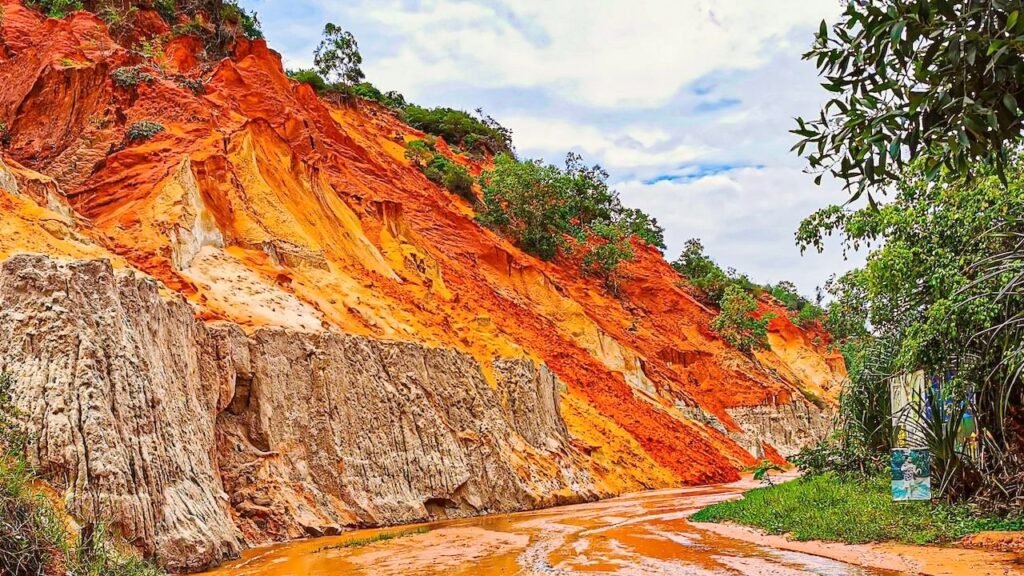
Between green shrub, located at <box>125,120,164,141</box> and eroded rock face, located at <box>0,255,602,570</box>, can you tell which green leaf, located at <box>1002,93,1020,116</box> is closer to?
eroded rock face, located at <box>0,255,602,570</box>

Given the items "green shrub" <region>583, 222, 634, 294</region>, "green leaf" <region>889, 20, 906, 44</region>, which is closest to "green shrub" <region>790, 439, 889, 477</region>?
"green leaf" <region>889, 20, 906, 44</region>

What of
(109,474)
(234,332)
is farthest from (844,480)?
(109,474)

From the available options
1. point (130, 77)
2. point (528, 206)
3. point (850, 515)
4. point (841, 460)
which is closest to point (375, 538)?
point (850, 515)

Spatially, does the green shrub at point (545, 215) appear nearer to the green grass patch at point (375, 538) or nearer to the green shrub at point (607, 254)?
the green shrub at point (607, 254)

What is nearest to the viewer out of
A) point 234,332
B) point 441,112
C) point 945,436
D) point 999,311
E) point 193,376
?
point 999,311

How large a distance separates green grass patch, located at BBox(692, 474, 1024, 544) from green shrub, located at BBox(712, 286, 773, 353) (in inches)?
1373

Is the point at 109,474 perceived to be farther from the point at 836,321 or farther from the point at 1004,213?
the point at 836,321

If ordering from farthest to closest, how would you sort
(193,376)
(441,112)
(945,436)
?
(441,112) < (193,376) < (945,436)

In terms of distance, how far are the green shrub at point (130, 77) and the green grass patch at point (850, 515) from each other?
21.7 meters

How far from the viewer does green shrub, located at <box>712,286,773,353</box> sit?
52.0 m

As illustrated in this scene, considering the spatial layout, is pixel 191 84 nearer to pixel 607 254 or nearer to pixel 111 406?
pixel 111 406

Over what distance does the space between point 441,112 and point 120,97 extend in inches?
1741

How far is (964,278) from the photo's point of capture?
10898mm

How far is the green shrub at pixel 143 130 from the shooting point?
2378 cm
